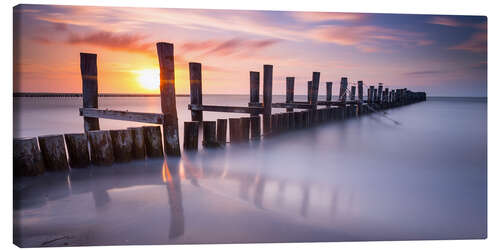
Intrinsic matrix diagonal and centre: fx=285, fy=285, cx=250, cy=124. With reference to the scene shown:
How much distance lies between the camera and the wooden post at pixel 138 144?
4.00m

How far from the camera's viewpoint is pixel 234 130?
5.49 metres

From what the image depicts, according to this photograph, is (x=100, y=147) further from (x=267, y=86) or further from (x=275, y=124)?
(x=275, y=124)

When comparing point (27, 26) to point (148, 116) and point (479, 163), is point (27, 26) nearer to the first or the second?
point (148, 116)

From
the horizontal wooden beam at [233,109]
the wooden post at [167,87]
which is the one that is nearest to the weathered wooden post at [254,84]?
the horizontal wooden beam at [233,109]

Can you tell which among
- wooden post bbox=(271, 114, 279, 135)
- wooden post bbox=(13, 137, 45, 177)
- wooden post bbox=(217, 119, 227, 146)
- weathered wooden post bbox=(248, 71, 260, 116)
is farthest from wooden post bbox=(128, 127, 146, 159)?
weathered wooden post bbox=(248, 71, 260, 116)

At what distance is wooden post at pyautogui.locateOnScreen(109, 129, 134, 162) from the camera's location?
3834 mm

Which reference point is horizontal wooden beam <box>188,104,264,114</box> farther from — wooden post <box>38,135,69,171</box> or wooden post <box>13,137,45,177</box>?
wooden post <box>13,137,45,177</box>

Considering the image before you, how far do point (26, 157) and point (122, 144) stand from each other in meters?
1.04

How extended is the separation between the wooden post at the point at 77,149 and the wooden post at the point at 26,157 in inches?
13.4

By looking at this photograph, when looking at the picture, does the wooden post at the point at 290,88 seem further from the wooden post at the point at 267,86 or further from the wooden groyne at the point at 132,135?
the wooden post at the point at 267,86

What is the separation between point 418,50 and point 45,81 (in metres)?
5.89

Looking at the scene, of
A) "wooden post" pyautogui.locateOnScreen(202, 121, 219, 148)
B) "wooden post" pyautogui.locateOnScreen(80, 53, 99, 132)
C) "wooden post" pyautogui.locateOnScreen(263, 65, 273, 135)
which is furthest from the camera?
"wooden post" pyautogui.locateOnScreen(263, 65, 273, 135)

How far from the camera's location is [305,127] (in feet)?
26.7

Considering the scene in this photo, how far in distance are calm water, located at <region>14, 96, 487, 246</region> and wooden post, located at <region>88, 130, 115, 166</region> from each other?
0.46 ft
